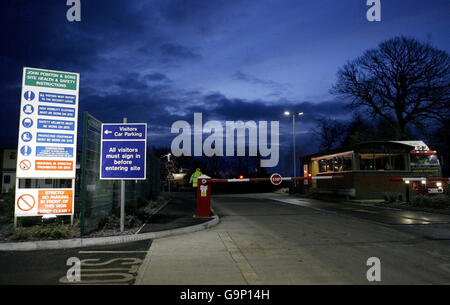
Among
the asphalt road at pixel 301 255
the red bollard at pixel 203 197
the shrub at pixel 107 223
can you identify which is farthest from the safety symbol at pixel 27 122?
the red bollard at pixel 203 197

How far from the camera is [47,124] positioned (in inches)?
392

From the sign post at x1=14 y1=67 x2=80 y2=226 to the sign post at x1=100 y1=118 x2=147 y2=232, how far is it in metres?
1.17

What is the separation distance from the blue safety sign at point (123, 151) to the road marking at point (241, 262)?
3.21 meters

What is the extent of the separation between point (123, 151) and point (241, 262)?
205 inches

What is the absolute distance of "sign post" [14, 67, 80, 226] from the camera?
9.61 metres

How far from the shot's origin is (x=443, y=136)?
50.7 meters

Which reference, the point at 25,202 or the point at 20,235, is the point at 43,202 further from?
the point at 20,235

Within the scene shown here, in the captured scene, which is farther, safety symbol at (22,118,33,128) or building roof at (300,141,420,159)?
building roof at (300,141,420,159)

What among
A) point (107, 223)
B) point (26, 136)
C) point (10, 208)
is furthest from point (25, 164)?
point (107, 223)

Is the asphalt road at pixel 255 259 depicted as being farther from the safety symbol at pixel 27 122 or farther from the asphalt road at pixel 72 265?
the safety symbol at pixel 27 122

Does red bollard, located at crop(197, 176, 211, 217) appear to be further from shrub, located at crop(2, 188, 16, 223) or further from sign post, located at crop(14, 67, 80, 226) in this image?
shrub, located at crop(2, 188, 16, 223)

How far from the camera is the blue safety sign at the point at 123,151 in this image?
9852 mm

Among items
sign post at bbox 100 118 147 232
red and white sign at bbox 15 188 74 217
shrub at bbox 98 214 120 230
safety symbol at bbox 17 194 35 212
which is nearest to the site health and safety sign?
red and white sign at bbox 15 188 74 217
